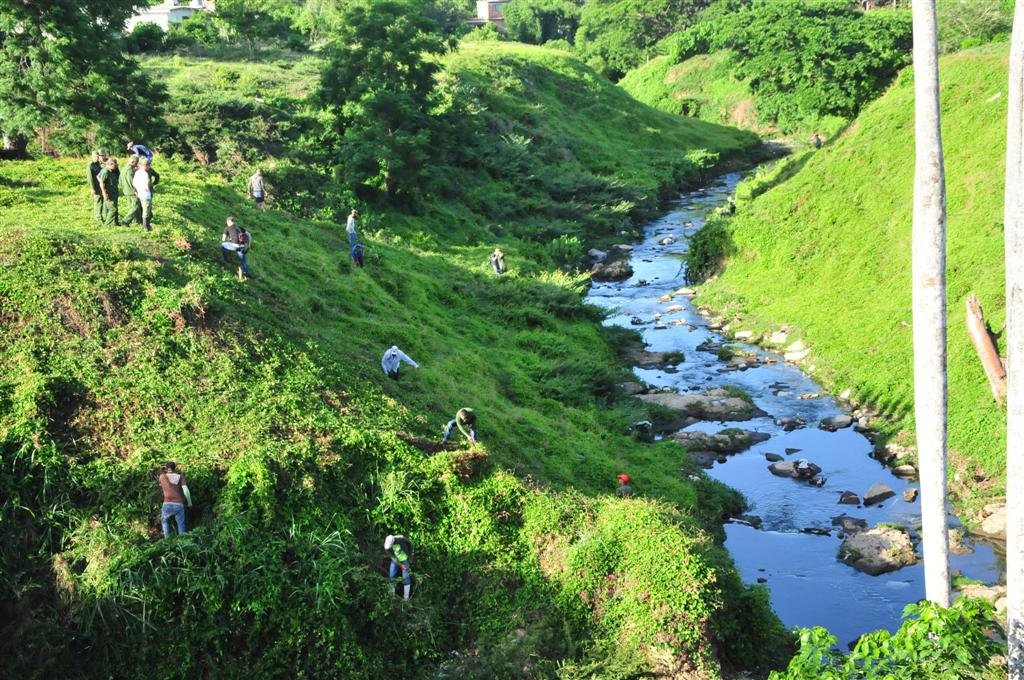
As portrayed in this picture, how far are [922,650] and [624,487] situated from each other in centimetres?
1183

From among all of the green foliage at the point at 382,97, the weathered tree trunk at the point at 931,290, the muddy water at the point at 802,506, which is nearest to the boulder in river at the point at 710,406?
the muddy water at the point at 802,506

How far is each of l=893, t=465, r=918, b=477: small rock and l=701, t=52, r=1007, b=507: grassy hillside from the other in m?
1.23

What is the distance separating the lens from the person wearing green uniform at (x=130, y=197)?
897 inches

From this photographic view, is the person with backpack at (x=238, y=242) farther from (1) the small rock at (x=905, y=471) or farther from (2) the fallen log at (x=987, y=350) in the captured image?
(1) the small rock at (x=905, y=471)

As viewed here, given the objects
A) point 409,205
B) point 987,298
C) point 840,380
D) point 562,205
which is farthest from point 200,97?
point 987,298

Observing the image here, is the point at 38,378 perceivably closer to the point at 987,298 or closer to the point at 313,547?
the point at 313,547

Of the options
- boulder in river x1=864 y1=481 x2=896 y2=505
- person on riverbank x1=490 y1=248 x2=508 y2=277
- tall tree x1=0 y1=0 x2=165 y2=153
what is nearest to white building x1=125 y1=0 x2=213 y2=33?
tall tree x1=0 y1=0 x2=165 y2=153

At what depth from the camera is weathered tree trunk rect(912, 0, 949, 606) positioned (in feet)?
37.6

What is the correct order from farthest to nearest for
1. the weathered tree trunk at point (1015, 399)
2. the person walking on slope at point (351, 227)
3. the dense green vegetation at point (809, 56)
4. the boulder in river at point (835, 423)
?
the dense green vegetation at point (809, 56) → the person walking on slope at point (351, 227) → the boulder in river at point (835, 423) → the weathered tree trunk at point (1015, 399)

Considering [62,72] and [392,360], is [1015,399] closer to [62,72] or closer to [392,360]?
[392,360]

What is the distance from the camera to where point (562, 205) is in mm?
50375

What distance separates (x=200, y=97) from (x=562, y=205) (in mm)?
19468

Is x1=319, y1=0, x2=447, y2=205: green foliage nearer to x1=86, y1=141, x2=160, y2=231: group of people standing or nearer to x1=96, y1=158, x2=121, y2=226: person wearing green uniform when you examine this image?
x1=86, y1=141, x2=160, y2=231: group of people standing

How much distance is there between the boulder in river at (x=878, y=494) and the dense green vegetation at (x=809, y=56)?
1665 inches
